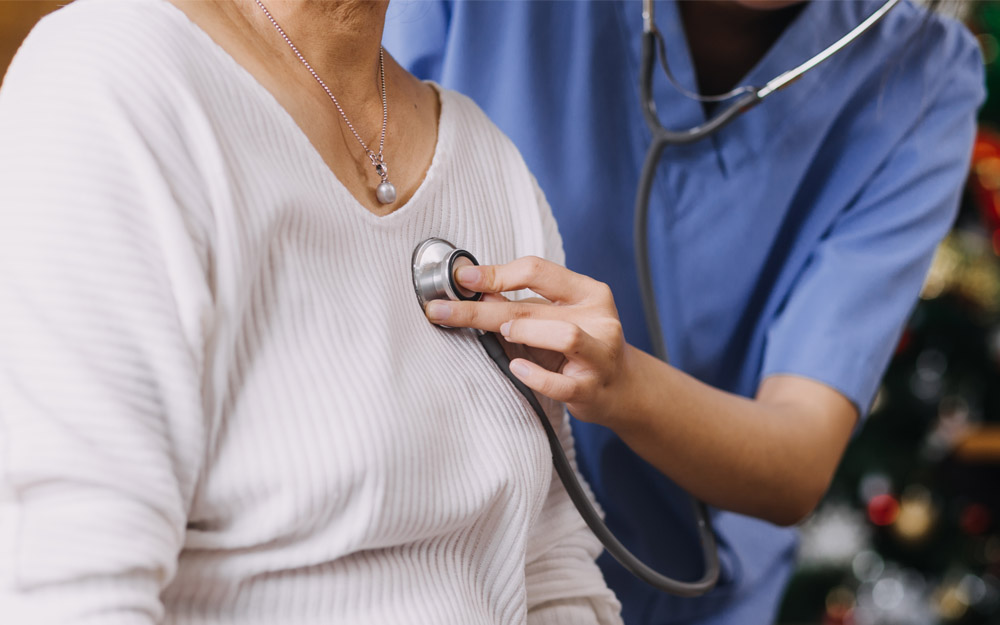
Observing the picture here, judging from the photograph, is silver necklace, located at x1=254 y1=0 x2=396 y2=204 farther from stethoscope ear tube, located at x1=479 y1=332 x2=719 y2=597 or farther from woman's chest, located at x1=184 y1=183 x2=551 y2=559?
stethoscope ear tube, located at x1=479 y1=332 x2=719 y2=597

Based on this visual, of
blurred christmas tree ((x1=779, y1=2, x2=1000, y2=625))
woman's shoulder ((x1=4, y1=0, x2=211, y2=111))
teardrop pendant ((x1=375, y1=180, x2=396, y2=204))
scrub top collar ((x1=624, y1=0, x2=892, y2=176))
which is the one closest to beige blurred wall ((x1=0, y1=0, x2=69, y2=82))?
woman's shoulder ((x1=4, y1=0, x2=211, y2=111))

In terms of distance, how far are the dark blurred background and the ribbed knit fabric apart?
50.0 inches

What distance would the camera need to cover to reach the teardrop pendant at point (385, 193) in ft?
2.17

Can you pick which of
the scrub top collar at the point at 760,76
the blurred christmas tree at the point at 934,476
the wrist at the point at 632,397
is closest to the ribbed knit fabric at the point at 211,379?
the wrist at the point at 632,397

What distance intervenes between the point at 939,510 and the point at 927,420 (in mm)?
196

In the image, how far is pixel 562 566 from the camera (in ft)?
2.60

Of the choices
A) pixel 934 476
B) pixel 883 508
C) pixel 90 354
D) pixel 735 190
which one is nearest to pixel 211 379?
pixel 90 354

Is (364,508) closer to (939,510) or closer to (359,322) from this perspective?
(359,322)

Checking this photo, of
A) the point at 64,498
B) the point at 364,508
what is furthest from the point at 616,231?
the point at 64,498

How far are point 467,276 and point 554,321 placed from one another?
0.07 meters

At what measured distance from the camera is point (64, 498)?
0.42 m

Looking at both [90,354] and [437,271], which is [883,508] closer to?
[437,271]

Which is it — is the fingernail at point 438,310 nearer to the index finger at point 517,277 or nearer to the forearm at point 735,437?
the index finger at point 517,277

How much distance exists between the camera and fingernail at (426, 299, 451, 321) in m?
0.64
